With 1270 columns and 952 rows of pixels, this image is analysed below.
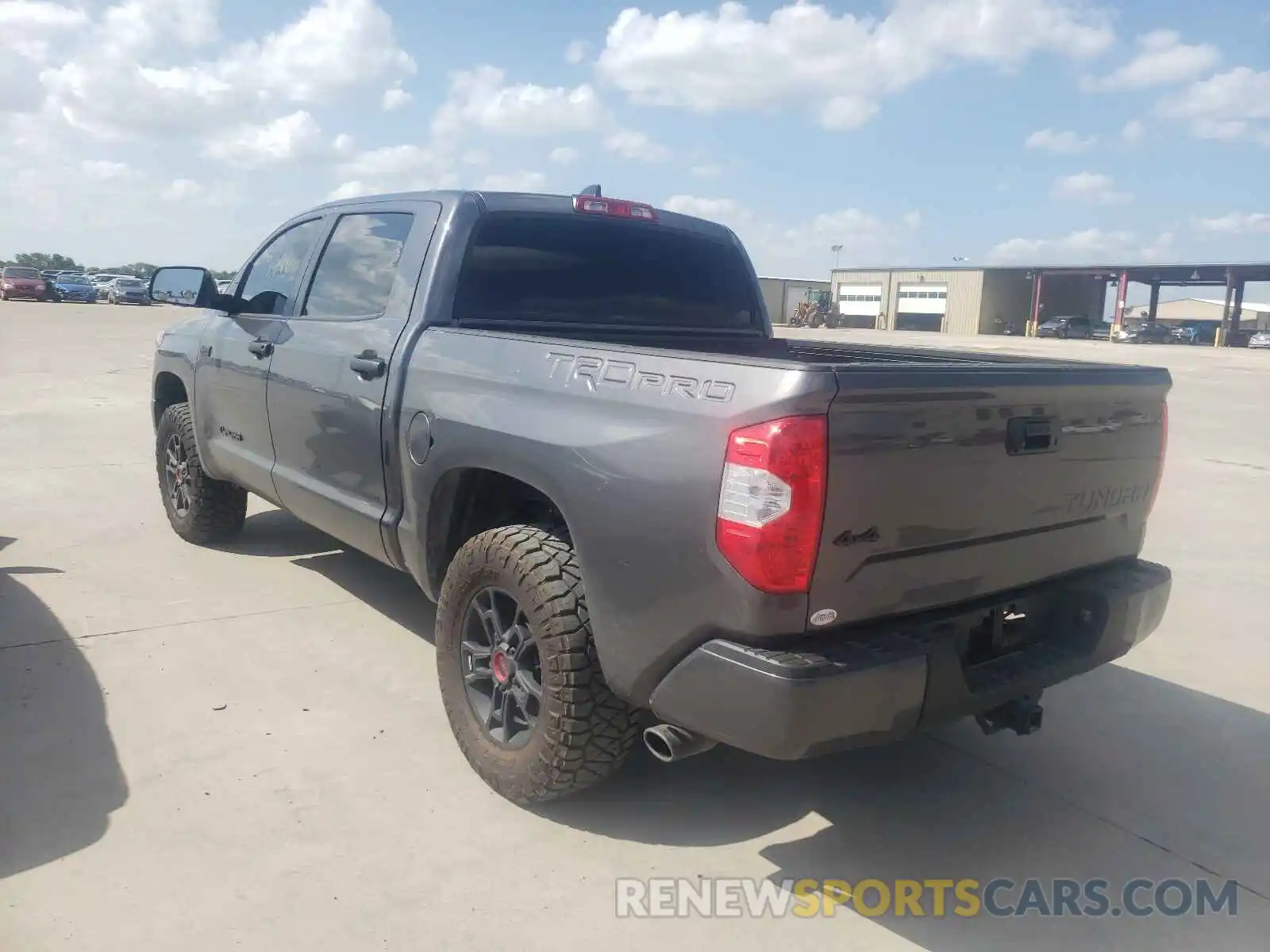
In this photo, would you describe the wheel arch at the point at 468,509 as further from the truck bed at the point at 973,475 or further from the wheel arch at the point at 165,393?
the wheel arch at the point at 165,393

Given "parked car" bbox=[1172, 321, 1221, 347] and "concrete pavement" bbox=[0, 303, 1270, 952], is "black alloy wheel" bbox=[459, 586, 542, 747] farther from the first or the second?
"parked car" bbox=[1172, 321, 1221, 347]

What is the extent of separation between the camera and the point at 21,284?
42969mm

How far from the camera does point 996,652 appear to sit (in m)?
2.89

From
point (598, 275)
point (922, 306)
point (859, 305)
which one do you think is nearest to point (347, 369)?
point (598, 275)

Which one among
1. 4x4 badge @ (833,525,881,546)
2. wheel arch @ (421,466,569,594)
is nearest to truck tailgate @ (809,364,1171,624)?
4x4 badge @ (833,525,881,546)

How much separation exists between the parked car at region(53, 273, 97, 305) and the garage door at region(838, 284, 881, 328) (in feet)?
150

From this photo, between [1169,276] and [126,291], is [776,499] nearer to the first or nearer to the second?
[126,291]

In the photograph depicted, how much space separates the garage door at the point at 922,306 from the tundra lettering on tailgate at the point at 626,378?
214 ft

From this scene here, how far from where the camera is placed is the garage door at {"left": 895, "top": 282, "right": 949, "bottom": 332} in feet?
212

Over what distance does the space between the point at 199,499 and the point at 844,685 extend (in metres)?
4.46

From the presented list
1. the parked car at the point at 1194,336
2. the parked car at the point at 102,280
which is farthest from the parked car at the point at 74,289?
the parked car at the point at 1194,336

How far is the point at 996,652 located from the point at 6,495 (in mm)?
6871

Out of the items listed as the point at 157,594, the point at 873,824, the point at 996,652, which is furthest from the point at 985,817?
the point at 157,594

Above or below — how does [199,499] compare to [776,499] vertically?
below
